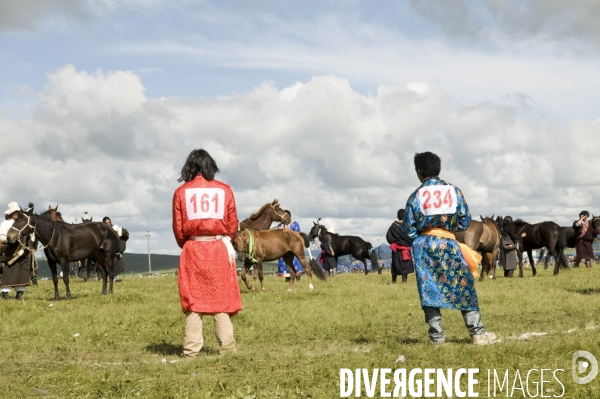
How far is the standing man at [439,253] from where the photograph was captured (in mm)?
8406

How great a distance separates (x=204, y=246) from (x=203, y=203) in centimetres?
47

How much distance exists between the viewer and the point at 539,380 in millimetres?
6117

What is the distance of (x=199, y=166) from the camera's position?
843 cm

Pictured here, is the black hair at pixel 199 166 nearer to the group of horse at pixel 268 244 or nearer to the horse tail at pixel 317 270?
the group of horse at pixel 268 244

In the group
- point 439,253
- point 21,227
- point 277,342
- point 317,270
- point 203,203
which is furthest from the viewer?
point 317,270

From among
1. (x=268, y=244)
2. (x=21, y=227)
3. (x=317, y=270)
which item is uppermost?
(x=21, y=227)

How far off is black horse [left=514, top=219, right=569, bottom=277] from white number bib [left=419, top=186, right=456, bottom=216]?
18191mm

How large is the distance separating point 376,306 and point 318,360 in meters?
6.43

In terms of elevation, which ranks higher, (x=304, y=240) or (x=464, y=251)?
(x=304, y=240)

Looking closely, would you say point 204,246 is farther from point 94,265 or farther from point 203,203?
point 94,265

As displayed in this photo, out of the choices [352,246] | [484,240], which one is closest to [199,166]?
[484,240]

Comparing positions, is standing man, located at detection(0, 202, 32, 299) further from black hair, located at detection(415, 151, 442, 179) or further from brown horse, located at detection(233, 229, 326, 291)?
black hair, located at detection(415, 151, 442, 179)

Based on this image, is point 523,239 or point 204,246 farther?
point 523,239

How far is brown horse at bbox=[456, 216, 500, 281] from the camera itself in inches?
867
